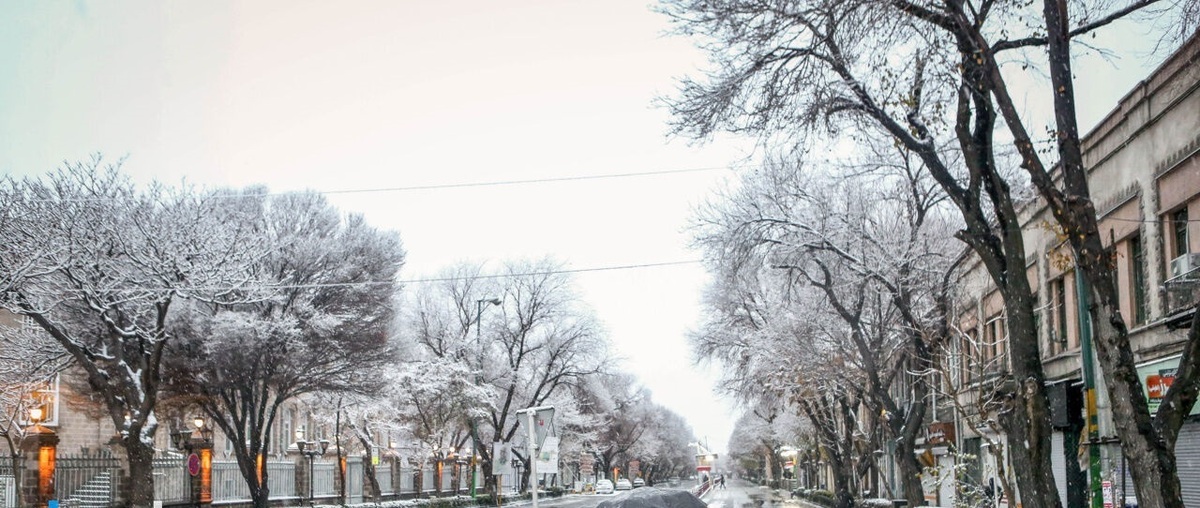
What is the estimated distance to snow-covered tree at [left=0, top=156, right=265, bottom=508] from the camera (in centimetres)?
2541

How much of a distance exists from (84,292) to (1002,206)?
21265 millimetres

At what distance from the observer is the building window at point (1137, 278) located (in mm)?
21094

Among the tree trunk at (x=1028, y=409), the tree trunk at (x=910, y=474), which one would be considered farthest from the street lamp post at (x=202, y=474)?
the tree trunk at (x=1028, y=409)

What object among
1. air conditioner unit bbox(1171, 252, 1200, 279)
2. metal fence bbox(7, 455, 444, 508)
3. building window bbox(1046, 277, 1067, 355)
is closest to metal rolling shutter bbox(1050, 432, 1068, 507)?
building window bbox(1046, 277, 1067, 355)

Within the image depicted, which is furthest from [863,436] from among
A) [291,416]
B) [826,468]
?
[826,468]

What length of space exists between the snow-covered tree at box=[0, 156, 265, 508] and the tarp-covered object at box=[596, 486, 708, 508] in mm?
17801

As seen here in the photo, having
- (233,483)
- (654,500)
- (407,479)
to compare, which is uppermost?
(654,500)

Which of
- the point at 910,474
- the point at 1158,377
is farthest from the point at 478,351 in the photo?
the point at 1158,377

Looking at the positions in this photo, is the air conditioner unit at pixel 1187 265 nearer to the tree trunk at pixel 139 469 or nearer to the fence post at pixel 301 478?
the tree trunk at pixel 139 469

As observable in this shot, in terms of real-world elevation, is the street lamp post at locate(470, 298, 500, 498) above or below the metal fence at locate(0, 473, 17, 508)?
above

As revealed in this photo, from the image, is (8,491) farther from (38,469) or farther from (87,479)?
(87,479)

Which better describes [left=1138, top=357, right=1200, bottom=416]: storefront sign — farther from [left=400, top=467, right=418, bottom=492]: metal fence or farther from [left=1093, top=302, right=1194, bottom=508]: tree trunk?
[left=400, top=467, right=418, bottom=492]: metal fence

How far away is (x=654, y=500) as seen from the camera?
1045 cm

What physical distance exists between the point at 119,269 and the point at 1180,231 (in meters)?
22.3
